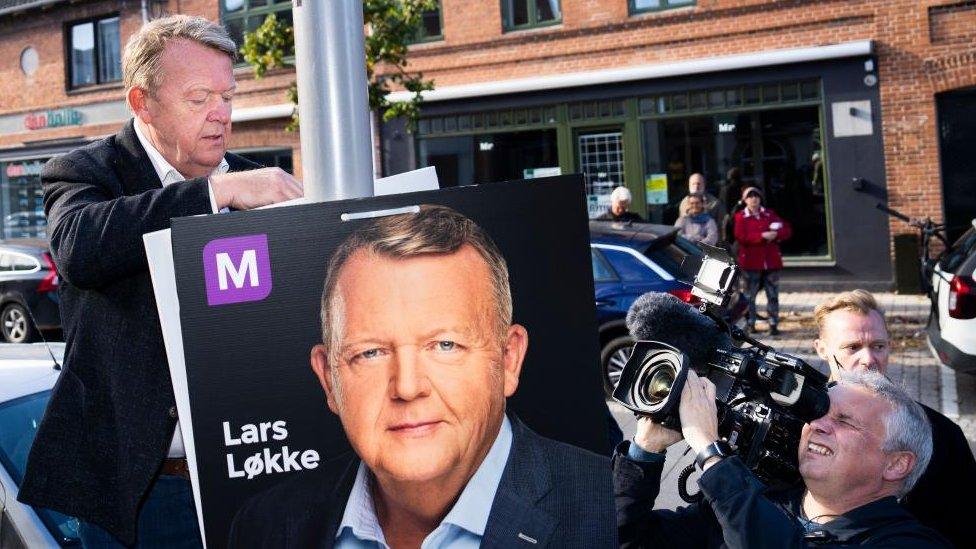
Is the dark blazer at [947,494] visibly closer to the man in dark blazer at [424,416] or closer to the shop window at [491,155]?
the man in dark blazer at [424,416]

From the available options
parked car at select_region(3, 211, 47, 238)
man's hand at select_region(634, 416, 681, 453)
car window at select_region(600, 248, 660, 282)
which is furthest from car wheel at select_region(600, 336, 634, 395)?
parked car at select_region(3, 211, 47, 238)

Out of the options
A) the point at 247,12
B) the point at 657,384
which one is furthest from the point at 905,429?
the point at 247,12

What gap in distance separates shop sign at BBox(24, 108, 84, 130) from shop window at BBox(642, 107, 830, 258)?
13.6 metres

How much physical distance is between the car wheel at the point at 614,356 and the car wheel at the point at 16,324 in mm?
9230

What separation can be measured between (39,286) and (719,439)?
44.5 feet

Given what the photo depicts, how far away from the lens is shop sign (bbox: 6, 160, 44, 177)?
23328 mm

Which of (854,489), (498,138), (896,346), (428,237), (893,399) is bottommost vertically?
(896,346)

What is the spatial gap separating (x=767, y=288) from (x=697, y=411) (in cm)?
1065

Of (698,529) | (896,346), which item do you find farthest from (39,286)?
(698,529)

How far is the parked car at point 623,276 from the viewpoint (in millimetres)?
9039

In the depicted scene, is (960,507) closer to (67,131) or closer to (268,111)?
(268,111)

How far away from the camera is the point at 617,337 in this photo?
9273mm

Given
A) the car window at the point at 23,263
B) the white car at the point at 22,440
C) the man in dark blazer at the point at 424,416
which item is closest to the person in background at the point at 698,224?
the white car at the point at 22,440

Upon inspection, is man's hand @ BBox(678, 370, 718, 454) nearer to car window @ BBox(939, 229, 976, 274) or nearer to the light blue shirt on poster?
the light blue shirt on poster
